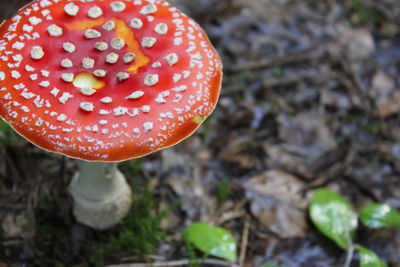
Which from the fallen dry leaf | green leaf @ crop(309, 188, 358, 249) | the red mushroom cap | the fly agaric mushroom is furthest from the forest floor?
the red mushroom cap

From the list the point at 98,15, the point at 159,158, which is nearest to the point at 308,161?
the point at 159,158

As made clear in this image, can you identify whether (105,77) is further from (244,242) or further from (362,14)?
(362,14)

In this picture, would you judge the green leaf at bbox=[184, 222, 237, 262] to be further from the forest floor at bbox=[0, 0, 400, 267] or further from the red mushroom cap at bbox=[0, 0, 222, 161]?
the red mushroom cap at bbox=[0, 0, 222, 161]

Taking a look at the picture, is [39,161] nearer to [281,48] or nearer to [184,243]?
[184,243]

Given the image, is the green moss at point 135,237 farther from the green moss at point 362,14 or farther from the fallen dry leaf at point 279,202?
the green moss at point 362,14

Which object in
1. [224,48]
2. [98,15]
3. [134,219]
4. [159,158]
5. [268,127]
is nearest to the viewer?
[98,15]

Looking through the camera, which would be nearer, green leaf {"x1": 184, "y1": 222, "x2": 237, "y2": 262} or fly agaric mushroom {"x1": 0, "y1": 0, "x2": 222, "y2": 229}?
fly agaric mushroom {"x1": 0, "y1": 0, "x2": 222, "y2": 229}

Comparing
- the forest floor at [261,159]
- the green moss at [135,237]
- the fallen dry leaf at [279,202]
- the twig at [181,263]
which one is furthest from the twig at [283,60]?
the twig at [181,263]
